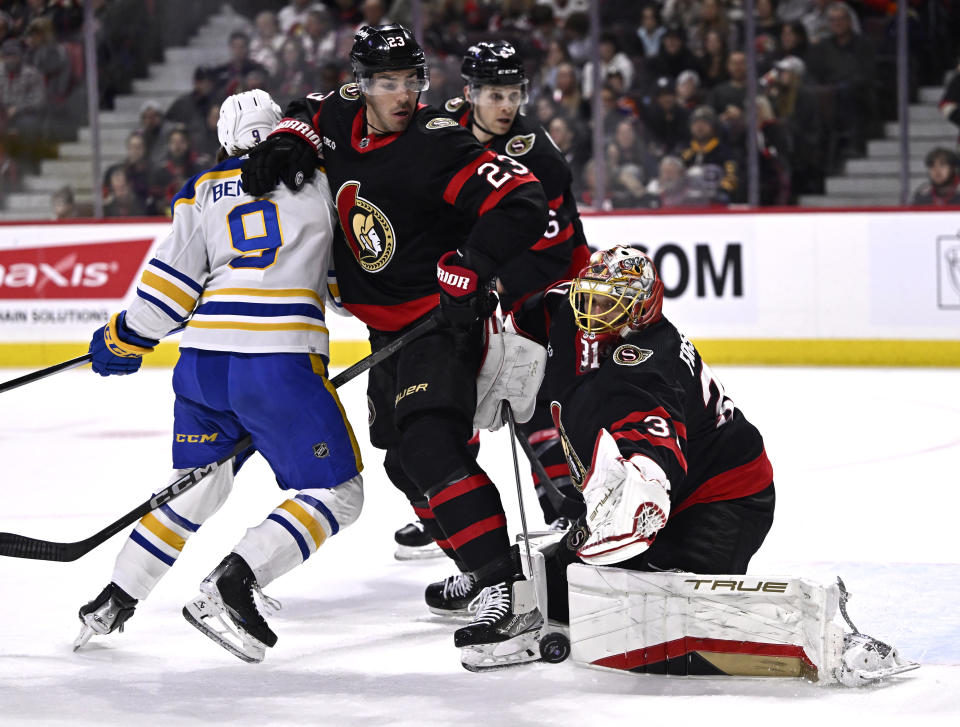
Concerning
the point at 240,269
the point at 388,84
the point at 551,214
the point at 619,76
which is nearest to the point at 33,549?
the point at 240,269

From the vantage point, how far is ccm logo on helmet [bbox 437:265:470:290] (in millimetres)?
2777

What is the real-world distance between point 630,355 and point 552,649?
620mm

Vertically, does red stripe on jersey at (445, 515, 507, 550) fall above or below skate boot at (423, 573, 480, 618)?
above

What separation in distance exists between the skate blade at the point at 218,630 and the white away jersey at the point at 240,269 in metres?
0.54

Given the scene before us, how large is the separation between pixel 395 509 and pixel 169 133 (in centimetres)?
453

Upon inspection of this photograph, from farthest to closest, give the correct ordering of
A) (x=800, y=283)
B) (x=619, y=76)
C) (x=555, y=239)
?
(x=619, y=76), (x=800, y=283), (x=555, y=239)

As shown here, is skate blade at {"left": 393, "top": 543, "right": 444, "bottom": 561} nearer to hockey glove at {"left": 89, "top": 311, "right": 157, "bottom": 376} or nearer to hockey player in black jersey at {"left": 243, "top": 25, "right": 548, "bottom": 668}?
hockey player in black jersey at {"left": 243, "top": 25, "right": 548, "bottom": 668}

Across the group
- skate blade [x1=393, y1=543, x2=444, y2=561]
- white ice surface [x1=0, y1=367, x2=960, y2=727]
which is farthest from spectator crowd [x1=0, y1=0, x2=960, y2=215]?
skate blade [x1=393, y1=543, x2=444, y2=561]

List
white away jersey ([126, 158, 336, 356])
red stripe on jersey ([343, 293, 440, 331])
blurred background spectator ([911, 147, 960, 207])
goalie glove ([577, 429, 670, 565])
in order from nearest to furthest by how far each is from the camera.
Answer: goalie glove ([577, 429, 670, 565]) < white away jersey ([126, 158, 336, 356]) < red stripe on jersey ([343, 293, 440, 331]) < blurred background spectator ([911, 147, 960, 207])

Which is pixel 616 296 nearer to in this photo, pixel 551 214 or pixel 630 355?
pixel 630 355

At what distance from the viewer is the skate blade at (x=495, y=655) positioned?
8.70 feet

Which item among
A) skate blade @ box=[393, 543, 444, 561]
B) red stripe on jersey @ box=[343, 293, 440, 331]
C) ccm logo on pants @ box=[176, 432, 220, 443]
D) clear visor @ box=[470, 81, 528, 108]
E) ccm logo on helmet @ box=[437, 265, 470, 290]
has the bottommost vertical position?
skate blade @ box=[393, 543, 444, 561]

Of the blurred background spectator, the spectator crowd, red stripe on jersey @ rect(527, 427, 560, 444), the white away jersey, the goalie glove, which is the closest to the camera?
the goalie glove

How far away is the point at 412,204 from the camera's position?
295 cm
